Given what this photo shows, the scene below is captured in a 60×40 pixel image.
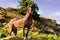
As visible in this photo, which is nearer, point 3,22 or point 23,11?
point 3,22

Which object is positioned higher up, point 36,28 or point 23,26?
point 23,26

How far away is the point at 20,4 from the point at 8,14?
3.56 metres

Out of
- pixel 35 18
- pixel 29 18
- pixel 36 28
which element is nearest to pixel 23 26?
pixel 29 18

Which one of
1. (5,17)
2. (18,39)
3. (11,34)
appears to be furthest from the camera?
(5,17)

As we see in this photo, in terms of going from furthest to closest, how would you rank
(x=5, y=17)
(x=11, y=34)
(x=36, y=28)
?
1. (x=5, y=17)
2. (x=36, y=28)
3. (x=11, y=34)

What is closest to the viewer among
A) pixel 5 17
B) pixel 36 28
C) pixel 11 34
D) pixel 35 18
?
pixel 11 34

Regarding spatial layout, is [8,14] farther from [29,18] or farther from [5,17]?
[29,18]

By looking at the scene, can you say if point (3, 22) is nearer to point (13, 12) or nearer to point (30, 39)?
point (13, 12)

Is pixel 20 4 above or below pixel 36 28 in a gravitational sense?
above

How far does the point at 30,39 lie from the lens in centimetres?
1820

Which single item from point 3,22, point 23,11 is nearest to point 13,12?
point 23,11

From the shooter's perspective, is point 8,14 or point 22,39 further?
point 8,14

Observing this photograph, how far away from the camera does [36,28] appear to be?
122 ft

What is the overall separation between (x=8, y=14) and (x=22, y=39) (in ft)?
79.5
